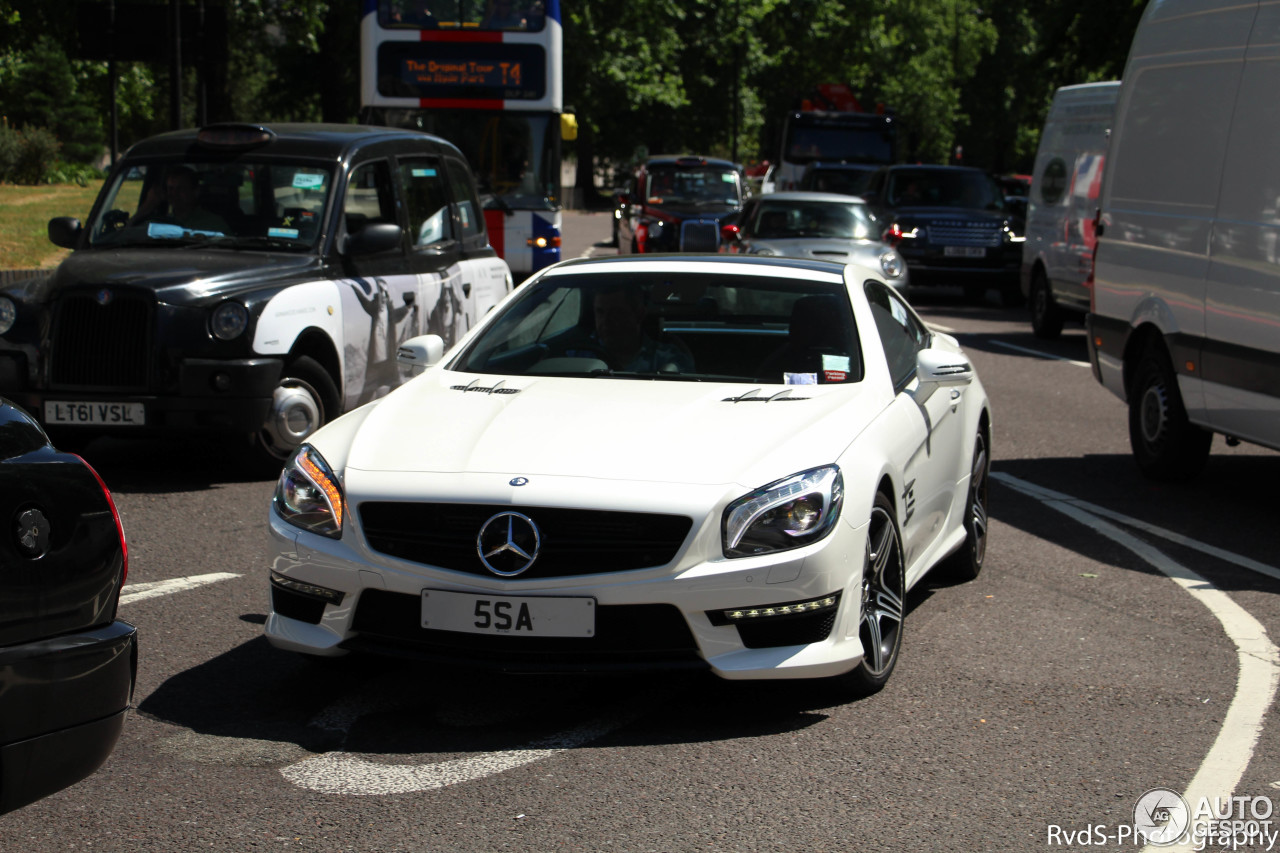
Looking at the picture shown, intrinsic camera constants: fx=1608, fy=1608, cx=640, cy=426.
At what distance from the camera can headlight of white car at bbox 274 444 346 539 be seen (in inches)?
191

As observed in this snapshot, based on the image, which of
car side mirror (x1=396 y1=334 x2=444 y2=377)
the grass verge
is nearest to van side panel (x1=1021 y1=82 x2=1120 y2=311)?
the grass verge

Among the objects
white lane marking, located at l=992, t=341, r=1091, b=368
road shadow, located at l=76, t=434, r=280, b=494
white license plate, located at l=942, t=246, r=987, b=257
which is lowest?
white lane marking, located at l=992, t=341, r=1091, b=368

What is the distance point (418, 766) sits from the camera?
443 centimetres

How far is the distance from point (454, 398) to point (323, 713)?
4.08 feet

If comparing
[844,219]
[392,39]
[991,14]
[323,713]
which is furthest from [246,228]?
[991,14]

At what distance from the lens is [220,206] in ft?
31.7

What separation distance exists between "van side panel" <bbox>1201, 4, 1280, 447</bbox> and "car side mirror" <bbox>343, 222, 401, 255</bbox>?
15.0ft

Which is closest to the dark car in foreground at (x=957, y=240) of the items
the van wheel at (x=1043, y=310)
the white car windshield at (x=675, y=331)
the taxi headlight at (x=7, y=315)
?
the van wheel at (x=1043, y=310)

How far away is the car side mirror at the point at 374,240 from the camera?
30.9ft

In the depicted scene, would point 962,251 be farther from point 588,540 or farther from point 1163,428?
point 588,540

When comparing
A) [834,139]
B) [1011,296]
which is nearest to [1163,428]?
[1011,296]

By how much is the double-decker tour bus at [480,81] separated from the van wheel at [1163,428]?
9873 mm

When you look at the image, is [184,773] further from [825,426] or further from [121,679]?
[825,426]

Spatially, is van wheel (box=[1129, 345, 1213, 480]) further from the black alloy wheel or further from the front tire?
the front tire
